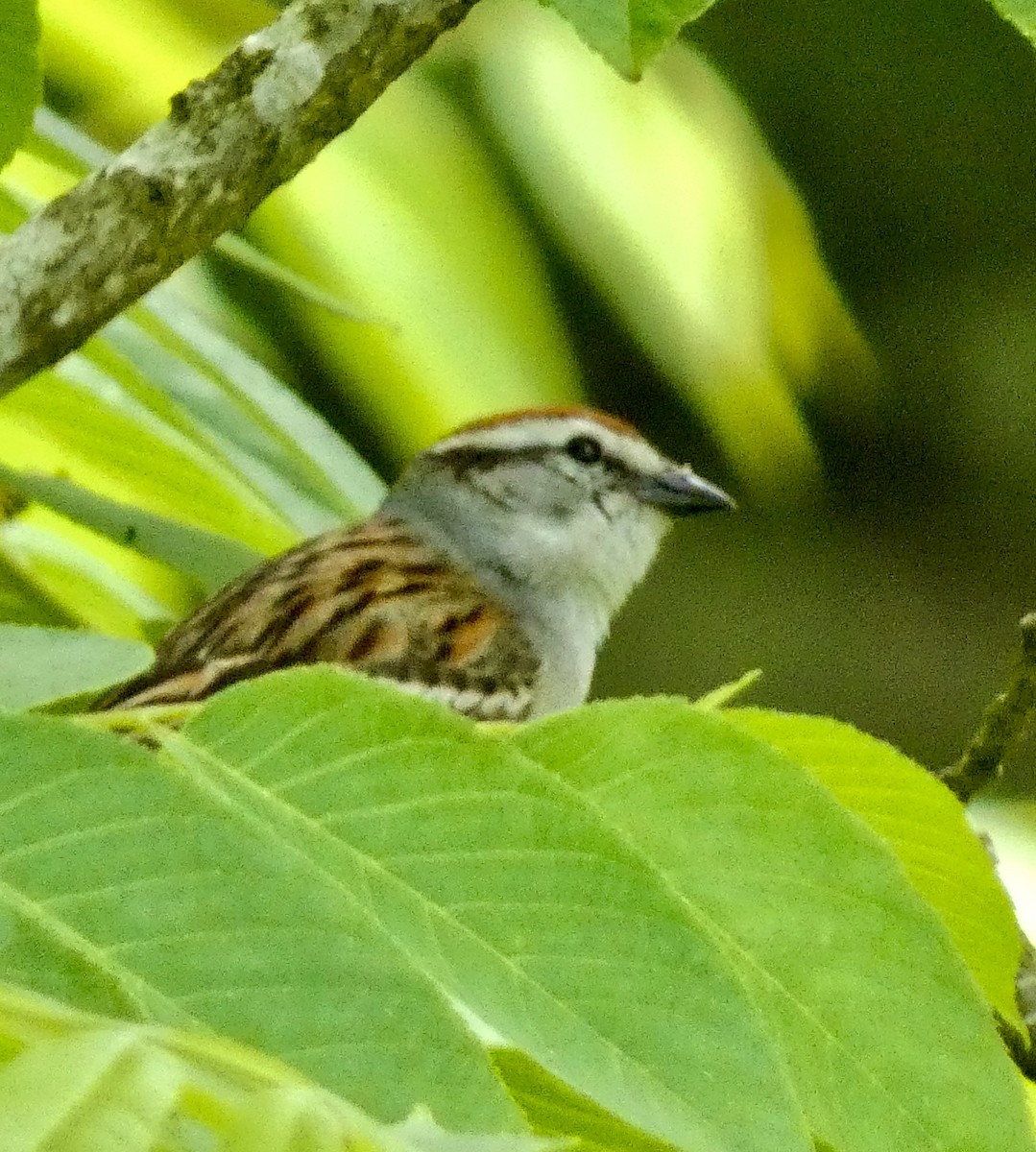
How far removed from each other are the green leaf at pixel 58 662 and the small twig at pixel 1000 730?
50cm

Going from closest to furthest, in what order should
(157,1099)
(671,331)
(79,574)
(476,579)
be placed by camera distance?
(157,1099) < (79,574) < (476,579) < (671,331)

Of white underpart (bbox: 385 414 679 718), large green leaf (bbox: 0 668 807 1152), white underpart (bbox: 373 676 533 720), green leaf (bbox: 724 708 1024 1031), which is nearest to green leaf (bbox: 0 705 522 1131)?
large green leaf (bbox: 0 668 807 1152)

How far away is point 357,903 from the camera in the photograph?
0.46 metres

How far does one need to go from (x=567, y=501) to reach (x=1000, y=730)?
72 cm

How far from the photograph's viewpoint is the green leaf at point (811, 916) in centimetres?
54

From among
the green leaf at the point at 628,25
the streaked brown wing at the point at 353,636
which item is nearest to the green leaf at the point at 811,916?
the green leaf at the point at 628,25

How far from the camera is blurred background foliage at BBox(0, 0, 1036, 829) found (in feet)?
3.67

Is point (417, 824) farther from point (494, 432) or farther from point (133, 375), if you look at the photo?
point (494, 432)

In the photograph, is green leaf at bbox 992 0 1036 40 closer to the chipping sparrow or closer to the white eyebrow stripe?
the chipping sparrow

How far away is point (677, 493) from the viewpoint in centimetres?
158

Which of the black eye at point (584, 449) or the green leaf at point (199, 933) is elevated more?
the black eye at point (584, 449)

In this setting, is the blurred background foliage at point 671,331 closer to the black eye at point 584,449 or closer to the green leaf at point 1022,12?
the black eye at point 584,449

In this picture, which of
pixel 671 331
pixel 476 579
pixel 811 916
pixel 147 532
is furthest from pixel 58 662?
pixel 671 331

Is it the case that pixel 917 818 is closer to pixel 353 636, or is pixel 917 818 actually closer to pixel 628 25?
pixel 628 25
